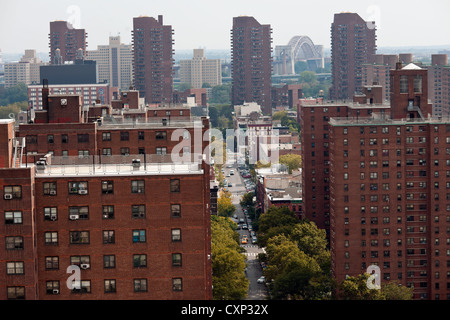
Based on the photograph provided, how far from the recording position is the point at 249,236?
169375 millimetres

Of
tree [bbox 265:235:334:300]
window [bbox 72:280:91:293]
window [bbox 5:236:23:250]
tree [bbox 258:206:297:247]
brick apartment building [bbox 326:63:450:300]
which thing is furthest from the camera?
tree [bbox 258:206:297:247]

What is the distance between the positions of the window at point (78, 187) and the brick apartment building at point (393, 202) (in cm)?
6478

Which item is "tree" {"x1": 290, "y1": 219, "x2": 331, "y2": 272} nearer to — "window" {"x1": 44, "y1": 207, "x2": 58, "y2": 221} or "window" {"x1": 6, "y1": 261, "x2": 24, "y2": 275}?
"window" {"x1": 44, "y1": 207, "x2": 58, "y2": 221}

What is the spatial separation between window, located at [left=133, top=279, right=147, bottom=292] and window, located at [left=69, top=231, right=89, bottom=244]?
3.49 m

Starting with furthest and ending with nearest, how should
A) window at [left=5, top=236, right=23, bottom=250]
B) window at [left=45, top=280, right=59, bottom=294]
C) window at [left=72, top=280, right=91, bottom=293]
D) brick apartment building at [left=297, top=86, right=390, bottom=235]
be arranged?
brick apartment building at [left=297, top=86, right=390, bottom=235]
window at [left=72, top=280, right=91, bottom=293]
window at [left=45, top=280, right=59, bottom=294]
window at [left=5, top=236, right=23, bottom=250]

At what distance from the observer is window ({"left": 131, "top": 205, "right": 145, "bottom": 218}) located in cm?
5397

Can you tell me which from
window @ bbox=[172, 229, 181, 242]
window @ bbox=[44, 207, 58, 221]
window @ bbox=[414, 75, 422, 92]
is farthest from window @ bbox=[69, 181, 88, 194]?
window @ bbox=[414, 75, 422, 92]

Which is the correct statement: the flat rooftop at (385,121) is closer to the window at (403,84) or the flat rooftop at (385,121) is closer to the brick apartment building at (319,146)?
the window at (403,84)

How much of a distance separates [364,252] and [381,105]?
93.2 ft

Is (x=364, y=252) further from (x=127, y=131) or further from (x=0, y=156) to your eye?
(x=0, y=156)

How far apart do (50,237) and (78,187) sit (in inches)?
123

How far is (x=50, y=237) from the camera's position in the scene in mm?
53531
